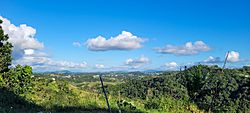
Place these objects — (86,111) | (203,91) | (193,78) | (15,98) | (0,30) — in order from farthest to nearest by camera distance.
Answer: (0,30), (203,91), (193,78), (15,98), (86,111)

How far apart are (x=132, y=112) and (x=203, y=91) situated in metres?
5.33

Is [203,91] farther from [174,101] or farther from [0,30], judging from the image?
[0,30]

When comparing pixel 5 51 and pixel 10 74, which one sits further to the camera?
pixel 5 51

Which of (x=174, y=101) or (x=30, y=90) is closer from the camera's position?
(x=174, y=101)

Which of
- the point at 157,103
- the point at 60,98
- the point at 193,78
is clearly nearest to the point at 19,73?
the point at 60,98

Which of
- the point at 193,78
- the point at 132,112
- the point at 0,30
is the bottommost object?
the point at 132,112

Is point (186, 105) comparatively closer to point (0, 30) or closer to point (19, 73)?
point (19, 73)

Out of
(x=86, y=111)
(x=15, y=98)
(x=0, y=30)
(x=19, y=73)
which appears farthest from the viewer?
(x=0, y=30)

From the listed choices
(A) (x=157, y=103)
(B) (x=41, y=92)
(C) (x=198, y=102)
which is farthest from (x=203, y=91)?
(B) (x=41, y=92)

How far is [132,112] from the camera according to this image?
17.1 meters

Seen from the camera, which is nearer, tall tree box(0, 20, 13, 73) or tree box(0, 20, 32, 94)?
tree box(0, 20, 32, 94)

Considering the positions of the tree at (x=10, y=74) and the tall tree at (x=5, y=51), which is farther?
the tall tree at (x=5, y=51)

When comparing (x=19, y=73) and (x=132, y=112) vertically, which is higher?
(x=19, y=73)

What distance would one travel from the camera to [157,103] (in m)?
19.3
